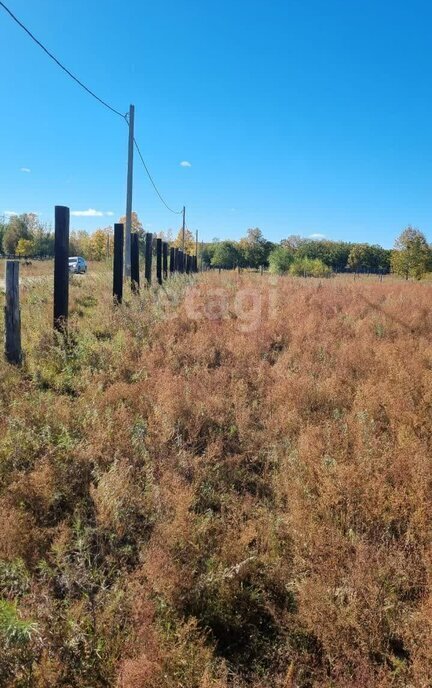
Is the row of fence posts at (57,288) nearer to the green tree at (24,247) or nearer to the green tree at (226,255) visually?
the green tree at (24,247)

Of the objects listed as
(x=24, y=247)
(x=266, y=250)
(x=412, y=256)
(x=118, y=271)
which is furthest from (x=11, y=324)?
(x=266, y=250)

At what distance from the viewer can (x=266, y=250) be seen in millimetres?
102875

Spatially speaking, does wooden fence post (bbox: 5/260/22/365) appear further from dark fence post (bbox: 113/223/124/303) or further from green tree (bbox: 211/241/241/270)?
green tree (bbox: 211/241/241/270)

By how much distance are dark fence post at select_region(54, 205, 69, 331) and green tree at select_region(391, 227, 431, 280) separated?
138 ft

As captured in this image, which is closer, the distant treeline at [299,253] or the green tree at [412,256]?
the green tree at [412,256]

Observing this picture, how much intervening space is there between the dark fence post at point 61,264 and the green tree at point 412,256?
42.0 meters

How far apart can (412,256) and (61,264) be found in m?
43.1

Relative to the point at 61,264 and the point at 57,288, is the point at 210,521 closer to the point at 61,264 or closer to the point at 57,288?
the point at 57,288

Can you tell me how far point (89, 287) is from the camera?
11.5 metres

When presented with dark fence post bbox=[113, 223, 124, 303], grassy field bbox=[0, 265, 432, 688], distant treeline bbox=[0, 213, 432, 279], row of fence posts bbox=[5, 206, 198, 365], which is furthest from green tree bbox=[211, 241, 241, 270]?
grassy field bbox=[0, 265, 432, 688]

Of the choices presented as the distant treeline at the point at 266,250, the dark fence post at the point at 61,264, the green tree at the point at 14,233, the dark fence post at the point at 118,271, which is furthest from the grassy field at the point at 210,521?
the green tree at the point at 14,233

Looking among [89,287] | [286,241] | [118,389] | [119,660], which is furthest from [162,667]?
[286,241]

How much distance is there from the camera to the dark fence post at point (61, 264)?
6.13 m

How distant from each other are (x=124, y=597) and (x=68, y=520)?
0.80 metres
